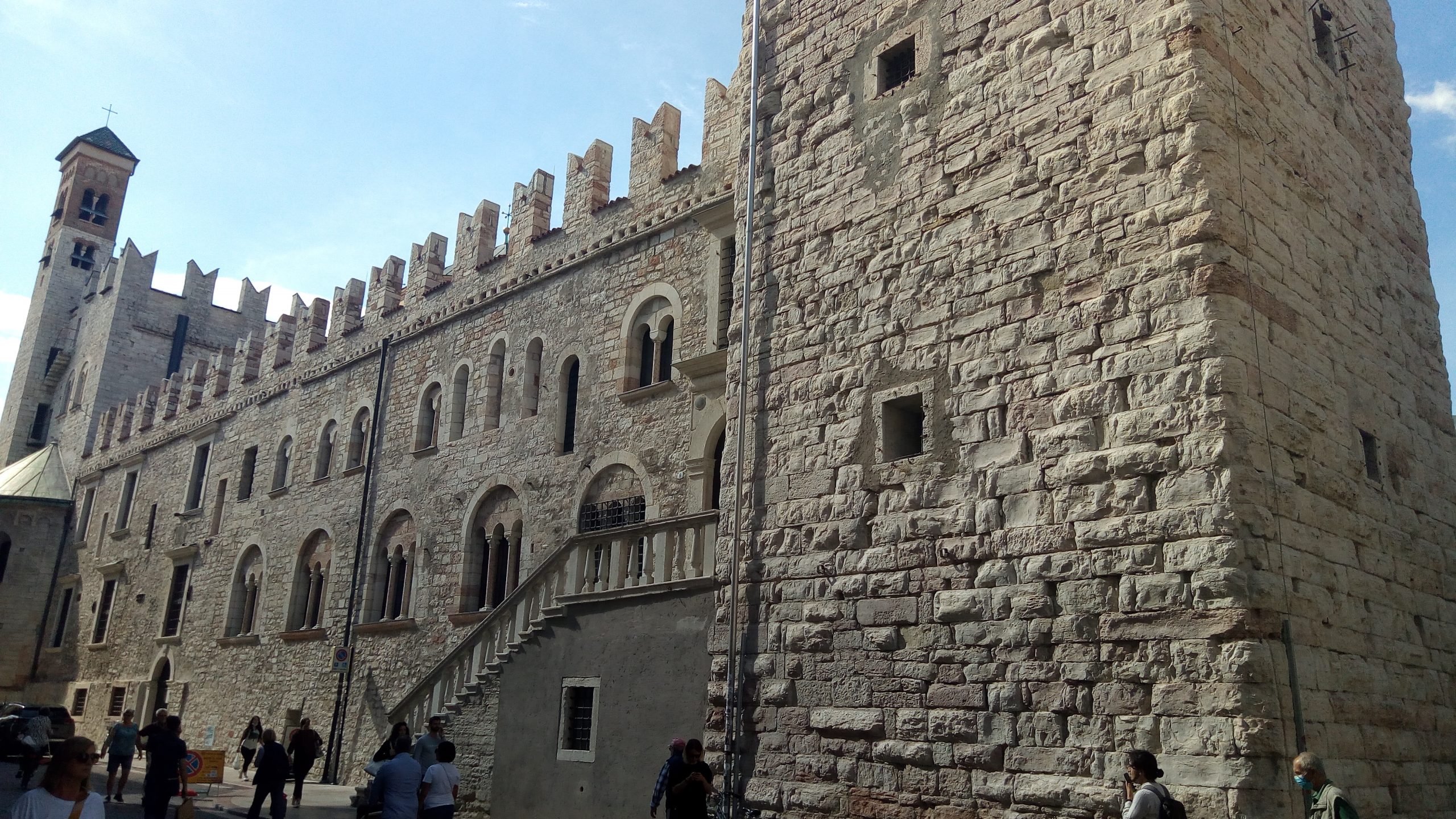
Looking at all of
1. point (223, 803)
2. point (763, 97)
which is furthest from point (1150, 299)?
point (223, 803)

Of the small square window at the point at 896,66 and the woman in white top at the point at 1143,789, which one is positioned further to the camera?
the small square window at the point at 896,66

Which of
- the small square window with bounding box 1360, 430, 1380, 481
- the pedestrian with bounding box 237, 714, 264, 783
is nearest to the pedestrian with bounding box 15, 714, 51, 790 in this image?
the pedestrian with bounding box 237, 714, 264, 783

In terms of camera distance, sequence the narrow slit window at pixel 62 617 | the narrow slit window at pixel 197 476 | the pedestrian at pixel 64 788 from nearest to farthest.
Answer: the pedestrian at pixel 64 788 → the narrow slit window at pixel 197 476 → the narrow slit window at pixel 62 617

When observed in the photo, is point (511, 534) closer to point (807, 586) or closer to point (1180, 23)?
point (807, 586)

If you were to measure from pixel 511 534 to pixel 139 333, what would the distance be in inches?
958

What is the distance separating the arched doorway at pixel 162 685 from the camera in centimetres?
2495

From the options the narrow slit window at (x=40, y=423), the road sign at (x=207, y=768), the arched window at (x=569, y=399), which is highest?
the narrow slit window at (x=40, y=423)

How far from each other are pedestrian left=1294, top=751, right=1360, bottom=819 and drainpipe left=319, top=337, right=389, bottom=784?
52.2 ft

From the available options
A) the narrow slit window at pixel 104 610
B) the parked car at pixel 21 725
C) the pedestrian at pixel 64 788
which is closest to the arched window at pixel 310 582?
the parked car at pixel 21 725

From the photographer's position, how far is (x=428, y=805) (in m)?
7.23

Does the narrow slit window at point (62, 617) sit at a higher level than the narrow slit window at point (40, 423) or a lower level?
lower

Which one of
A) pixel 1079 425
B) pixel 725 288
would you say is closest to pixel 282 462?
pixel 725 288

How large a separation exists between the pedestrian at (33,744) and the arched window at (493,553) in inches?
223

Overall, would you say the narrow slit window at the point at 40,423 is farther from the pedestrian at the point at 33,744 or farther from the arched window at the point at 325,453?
the arched window at the point at 325,453
